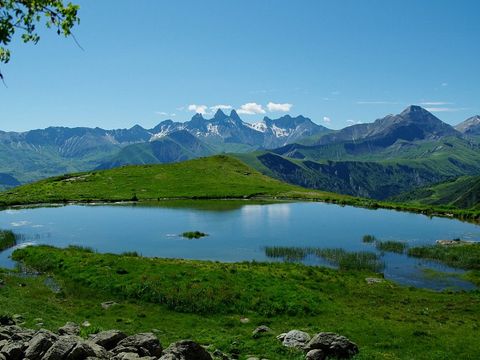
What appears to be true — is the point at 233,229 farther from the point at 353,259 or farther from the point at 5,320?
the point at 5,320

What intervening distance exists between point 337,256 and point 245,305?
3474cm

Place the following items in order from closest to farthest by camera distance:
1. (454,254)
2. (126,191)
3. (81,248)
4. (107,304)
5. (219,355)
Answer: (219,355) → (107,304) → (81,248) → (454,254) → (126,191)

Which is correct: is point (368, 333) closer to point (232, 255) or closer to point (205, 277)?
point (205, 277)

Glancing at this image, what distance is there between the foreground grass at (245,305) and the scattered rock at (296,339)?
0.90 m

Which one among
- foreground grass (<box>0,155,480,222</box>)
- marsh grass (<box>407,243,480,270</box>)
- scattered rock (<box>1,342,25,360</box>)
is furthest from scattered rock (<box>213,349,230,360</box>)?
foreground grass (<box>0,155,480,222</box>)

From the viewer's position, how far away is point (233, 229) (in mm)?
101625

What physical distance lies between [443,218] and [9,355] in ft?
443

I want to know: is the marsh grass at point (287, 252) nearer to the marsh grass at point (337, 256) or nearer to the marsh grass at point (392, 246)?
the marsh grass at point (337, 256)

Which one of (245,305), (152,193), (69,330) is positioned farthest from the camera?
(152,193)

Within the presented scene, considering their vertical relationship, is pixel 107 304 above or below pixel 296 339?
below

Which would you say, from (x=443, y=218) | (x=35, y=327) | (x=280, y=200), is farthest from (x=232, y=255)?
(x=280, y=200)

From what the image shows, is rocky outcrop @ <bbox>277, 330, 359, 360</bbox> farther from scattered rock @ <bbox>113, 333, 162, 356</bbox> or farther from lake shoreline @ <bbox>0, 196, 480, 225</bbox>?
lake shoreline @ <bbox>0, 196, 480, 225</bbox>

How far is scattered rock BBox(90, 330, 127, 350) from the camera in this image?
2442cm

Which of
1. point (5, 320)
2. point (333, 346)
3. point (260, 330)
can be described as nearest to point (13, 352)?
point (5, 320)
